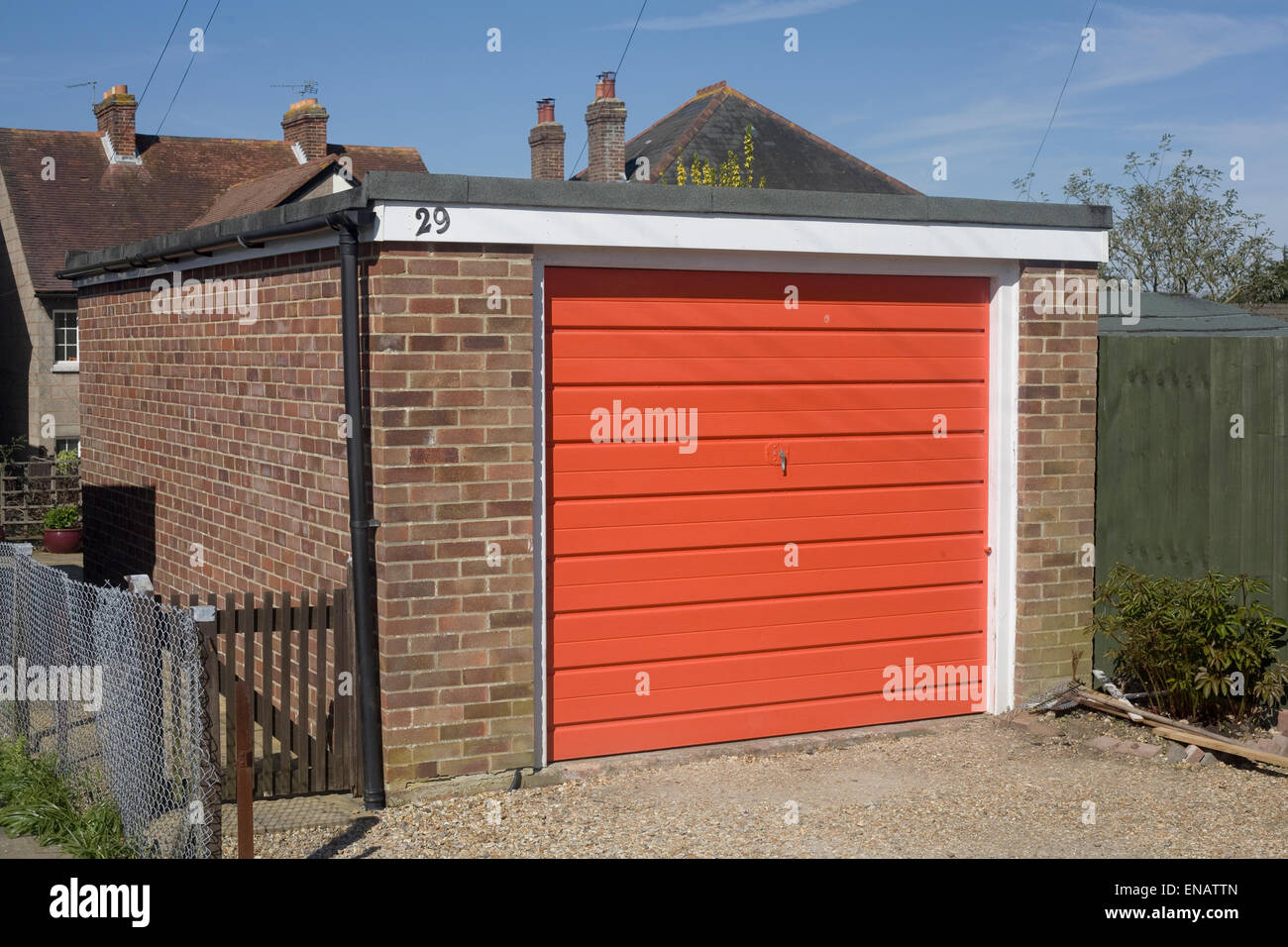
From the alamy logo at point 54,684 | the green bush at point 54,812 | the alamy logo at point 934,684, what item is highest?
the alamy logo at point 54,684

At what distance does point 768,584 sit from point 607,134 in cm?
2500

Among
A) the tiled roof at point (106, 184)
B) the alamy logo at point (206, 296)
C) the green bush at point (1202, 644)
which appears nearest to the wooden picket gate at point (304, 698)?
the alamy logo at point (206, 296)

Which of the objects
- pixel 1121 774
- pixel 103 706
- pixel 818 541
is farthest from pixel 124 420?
pixel 1121 774

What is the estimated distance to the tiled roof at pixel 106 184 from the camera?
26.5 metres

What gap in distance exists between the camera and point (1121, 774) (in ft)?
24.0

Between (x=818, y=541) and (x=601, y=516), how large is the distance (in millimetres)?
1417

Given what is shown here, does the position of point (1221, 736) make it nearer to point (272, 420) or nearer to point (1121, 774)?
point (1121, 774)

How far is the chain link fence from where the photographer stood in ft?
17.9

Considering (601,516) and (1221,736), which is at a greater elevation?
(601,516)

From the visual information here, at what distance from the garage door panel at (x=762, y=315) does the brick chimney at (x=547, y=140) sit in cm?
2600

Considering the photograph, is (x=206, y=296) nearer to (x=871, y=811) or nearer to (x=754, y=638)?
(x=754, y=638)

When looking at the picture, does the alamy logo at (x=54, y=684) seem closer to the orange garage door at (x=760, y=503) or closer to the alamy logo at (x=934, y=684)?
the orange garage door at (x=760, y=503)

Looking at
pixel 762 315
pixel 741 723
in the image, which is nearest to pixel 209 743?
pixel 741 723
